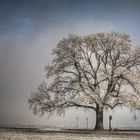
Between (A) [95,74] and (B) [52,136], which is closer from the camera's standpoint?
(B) [52,136]

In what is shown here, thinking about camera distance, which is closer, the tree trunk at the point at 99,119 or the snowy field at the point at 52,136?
the snowy field at the point at 52,136

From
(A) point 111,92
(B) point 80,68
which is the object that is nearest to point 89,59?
(B) point 80,68

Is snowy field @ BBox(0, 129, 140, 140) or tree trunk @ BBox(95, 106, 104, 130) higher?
tree trunk @ BBox(95, 106, 104, 130)

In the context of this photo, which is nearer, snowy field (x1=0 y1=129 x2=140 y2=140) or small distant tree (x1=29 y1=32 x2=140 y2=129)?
snowy field (x1=0 y1=129 x2=140 y2=140)

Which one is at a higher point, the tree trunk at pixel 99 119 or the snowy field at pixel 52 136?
the tree trunk at pixel 99 119

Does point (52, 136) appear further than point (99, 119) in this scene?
Answer: No

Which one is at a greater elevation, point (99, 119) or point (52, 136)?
point (99, 119)

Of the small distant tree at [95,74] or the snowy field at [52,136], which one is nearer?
the snowy field at [52,136]

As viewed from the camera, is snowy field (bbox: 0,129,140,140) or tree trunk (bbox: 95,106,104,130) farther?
tree trunk (bbox: 95,106,104,130)

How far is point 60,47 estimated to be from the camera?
18984mm

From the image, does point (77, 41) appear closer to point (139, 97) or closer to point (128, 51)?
point (128, 51)

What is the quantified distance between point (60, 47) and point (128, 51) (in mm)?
3330

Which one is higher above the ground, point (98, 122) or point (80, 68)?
point (80, 68)


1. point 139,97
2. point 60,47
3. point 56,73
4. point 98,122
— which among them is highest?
point 60,47
